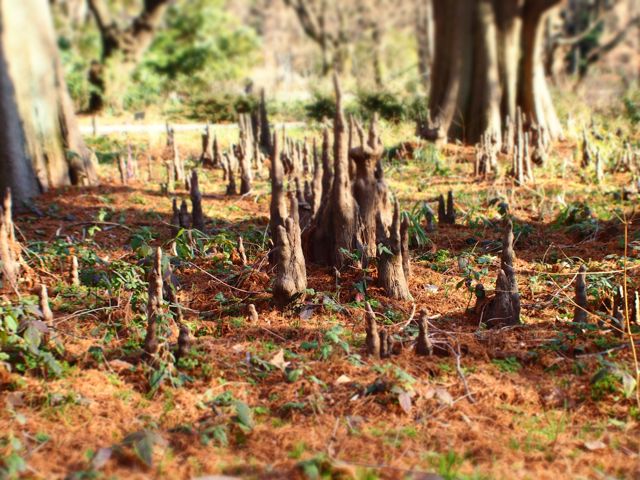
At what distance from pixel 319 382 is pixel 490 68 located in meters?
8.27

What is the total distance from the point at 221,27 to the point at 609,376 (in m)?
25.7

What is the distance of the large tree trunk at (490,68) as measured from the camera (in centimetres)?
1051

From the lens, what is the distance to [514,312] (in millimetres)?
4004

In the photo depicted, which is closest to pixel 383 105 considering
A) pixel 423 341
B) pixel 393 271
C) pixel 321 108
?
pixel 321 108

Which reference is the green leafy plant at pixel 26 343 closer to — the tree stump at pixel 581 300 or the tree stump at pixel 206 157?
the tree stump at pixel 581 300

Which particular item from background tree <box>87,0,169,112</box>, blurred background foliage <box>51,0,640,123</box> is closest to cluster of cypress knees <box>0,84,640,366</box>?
blurred background foliage <box>51,0,640,123</box>

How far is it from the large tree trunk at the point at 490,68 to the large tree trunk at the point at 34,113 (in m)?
5.35

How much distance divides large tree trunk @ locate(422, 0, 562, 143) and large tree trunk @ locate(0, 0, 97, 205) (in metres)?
5.35

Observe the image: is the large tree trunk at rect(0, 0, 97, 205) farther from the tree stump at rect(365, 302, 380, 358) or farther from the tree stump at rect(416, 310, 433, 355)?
the tree stump at rect(416, 310, 433, 355)

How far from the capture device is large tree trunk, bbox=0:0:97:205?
22.1ft

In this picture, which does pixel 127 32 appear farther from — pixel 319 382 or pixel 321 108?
pixel 319 382

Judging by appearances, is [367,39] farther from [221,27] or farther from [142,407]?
[142,407]

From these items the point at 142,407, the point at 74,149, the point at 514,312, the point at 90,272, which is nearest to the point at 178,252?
the point at 90,272

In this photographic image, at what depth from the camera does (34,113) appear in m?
7.24
